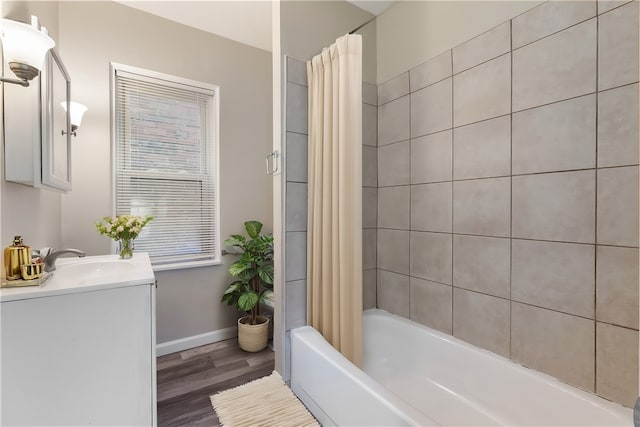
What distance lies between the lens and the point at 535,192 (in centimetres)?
132

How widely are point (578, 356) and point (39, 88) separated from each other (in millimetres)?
2572

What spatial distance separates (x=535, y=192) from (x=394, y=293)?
106 cm

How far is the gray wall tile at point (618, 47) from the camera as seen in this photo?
1.05 m

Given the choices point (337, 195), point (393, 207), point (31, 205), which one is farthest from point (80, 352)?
point (393, 207)

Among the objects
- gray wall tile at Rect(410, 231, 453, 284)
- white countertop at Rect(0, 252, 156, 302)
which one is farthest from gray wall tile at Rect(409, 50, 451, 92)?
white countertop at Rect(0, 252, 156, 302)

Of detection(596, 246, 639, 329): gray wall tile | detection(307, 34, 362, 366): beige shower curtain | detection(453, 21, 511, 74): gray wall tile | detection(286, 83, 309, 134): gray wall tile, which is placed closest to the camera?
detection(596, 246, 639, 329): gray wall tile

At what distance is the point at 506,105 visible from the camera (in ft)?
4.65

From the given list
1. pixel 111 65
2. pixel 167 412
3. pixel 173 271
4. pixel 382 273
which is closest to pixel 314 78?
pixel 382 273

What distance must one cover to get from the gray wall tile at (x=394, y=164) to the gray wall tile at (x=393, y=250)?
1.14 feet

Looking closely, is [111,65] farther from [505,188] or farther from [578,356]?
[578,356]

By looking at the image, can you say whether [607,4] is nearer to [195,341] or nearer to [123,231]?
[123,231]

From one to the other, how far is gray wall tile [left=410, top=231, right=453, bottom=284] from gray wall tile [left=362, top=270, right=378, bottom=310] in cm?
34

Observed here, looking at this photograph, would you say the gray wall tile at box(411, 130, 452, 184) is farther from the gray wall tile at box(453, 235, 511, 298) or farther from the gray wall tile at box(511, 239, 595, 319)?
the gray wall tile at box(511, 239, 595, 319)

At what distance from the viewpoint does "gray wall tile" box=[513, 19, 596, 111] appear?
1.17 m
